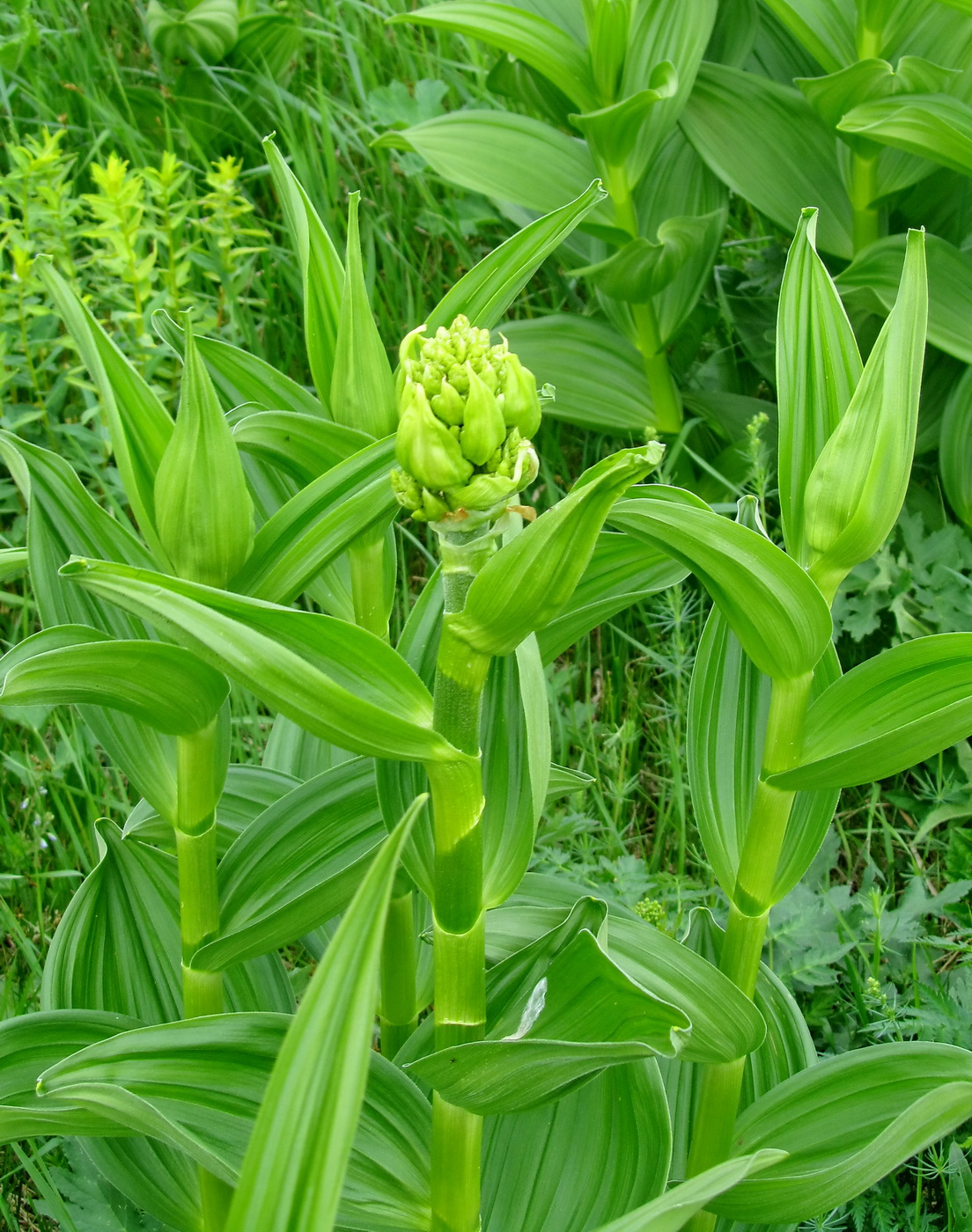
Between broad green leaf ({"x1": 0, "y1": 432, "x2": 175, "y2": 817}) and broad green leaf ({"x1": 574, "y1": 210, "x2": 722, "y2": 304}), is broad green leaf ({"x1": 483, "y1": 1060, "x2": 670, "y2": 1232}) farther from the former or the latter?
broad green leaf ({"x1": 574, "y1": 210, "x2": 722, "y2": 304})

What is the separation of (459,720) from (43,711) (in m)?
1.27

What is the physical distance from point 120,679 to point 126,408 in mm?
221

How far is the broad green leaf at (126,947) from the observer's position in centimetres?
129

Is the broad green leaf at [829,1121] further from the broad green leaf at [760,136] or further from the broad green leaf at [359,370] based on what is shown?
the broad green leaf at [760,136]

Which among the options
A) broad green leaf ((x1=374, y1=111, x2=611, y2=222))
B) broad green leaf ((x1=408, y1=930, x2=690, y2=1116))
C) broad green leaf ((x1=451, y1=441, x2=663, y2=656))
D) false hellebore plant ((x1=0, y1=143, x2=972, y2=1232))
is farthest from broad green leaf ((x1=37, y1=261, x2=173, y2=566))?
broad green leaf ((x1=374, y1=111, x2=611, y2=222))

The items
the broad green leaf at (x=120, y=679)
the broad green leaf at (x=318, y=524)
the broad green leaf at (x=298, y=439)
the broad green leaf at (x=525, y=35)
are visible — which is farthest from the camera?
the broad green leaf at (x=525, y=35)

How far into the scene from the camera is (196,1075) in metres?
1.02

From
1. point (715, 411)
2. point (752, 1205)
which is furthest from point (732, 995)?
point (715, 411)

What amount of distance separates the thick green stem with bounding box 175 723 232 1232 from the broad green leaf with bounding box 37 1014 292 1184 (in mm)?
97

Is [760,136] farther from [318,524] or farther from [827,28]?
[318,524]

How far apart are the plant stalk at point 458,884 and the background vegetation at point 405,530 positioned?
1.56ft

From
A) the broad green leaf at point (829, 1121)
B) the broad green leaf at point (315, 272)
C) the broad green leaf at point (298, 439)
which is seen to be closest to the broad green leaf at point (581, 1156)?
the broad green leaf at point (829, 1121)

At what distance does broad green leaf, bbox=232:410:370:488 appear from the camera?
111 centimetres

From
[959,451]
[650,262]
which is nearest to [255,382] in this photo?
[650,262]
